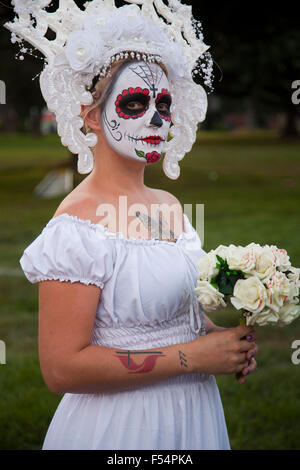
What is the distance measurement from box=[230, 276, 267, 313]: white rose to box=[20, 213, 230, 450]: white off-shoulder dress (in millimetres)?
243

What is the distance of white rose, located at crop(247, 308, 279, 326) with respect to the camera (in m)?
2.42

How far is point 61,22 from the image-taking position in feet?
8.67

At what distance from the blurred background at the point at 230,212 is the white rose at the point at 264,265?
3.35 feet

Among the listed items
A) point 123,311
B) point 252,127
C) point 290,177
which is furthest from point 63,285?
point 252,127

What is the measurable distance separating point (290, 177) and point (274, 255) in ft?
65.0

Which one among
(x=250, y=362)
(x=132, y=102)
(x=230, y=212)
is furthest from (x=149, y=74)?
(x=230, y=212)

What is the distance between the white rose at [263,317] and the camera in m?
2.42

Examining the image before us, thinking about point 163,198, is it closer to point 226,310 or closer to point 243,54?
point 226,310

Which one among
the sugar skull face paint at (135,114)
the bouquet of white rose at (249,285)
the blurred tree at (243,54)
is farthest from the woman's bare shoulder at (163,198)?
the blurred tree at (243,54)

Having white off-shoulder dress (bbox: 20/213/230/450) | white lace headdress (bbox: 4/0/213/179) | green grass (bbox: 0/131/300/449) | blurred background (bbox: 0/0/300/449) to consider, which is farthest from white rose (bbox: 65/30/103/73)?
green grass (bbox: 0/131/300/449)

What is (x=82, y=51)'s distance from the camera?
251 cm

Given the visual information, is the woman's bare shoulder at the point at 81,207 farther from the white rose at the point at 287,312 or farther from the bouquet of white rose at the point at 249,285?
the white rose at the point at 287,312

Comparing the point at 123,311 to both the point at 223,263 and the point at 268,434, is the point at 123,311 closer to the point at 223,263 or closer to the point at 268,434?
the point at 223,263

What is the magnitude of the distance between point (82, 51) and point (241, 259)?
3.51 ft
